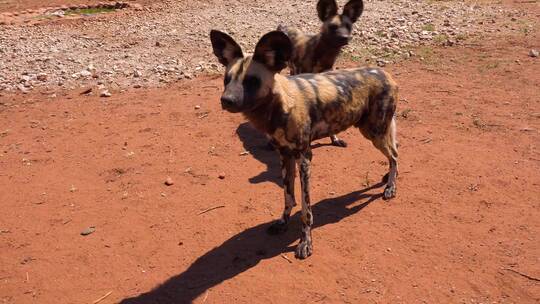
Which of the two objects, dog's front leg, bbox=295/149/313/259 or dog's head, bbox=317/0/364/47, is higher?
dog's head, bbox=317/0/364/47

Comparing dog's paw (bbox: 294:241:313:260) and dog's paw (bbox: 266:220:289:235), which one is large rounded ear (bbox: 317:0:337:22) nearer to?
dog's paw (bbox: 266:220:289:235)

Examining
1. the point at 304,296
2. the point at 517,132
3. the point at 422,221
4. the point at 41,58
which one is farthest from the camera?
the point at 41,58

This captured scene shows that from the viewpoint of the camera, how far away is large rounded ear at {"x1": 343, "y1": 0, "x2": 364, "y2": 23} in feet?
22.0

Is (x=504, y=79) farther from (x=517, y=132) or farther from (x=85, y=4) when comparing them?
(x=85, y=4)

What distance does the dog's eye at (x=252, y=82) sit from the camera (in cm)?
402

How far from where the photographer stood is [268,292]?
4324 millimetres

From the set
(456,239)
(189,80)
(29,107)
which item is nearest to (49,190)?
(29,107)

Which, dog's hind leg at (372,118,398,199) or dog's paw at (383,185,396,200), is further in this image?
dog's paw at (383,185,396,200)

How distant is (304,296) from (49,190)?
3.97 m

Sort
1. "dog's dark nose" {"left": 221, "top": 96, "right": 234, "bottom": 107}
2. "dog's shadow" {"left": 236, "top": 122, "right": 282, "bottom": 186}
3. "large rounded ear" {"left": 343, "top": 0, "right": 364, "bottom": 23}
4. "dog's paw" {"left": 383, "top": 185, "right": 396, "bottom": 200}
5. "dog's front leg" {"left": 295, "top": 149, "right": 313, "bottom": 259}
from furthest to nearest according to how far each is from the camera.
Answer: "large rounded ear" {"left": 343, "top": 0, "right": 364, "bottom": 23} → "dog's shadow" {"left": 236, "top": 122, "right": 282, "bottom": 186} → "dog's paw" {"left": 383, "top": 185, "right": 396, "bottom": 200} → "dog's front leg" {"left": 295, "top": 149, "right": 313, "bottom": 259} → "dog's dark nose" {"left": 221, "top": 96, "right": 234, "bottom": 107}

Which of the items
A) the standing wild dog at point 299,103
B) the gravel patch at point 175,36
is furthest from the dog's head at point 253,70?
the gravel patch at point 175,36

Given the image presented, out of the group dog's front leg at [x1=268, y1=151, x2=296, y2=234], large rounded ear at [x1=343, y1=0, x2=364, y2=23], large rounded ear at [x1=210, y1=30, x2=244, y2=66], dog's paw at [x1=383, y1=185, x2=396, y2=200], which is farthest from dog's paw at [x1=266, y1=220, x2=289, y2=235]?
large rounded ear at [x1=343, y1=0, x2=364, y2=23]

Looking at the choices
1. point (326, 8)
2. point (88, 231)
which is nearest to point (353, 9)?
point (326, 8)

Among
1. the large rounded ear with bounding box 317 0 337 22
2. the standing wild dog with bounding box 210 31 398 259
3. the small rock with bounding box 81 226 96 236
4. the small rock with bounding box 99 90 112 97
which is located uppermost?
the large rounded ear with bounding box 317 0 337 22
